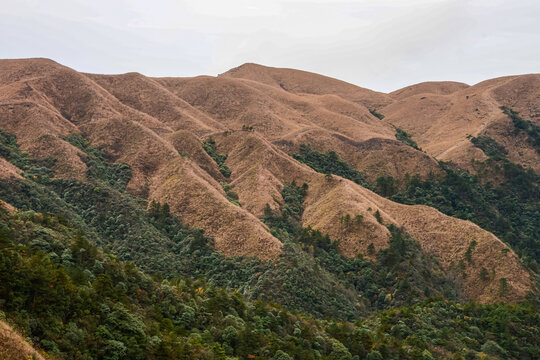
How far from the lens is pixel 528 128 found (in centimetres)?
15888

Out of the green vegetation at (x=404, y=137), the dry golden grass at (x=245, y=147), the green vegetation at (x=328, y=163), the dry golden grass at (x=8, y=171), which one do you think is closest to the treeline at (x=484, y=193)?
the green vegetation at (x=328, y=163)

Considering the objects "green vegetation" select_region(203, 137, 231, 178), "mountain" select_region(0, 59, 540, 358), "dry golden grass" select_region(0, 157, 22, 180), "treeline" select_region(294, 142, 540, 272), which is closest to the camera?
"dry golden grass" select_region(0, 157, 22, 180)

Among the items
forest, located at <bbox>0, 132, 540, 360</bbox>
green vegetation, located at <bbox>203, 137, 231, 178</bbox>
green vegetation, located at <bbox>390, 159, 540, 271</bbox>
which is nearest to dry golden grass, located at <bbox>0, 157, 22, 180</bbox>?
forest, located at <bbox>0, 132, 540, 360</bbox>

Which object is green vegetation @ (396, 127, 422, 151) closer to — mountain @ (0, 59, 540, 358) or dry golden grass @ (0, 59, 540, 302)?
dry golden grass @ (0, 59, 540, 302)

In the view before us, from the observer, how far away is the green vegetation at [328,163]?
122 meters

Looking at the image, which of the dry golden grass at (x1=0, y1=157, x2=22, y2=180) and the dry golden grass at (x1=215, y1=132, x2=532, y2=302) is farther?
the dry golden grass at (x1=215, y1=132, x2=532, y2=302)

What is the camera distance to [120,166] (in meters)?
93.2

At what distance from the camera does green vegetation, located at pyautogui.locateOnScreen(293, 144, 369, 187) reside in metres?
122

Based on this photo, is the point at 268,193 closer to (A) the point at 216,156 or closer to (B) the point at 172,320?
(A) the point at 216,156

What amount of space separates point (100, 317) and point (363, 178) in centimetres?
9984

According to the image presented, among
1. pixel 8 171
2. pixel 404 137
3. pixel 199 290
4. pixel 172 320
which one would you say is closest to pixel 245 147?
pixel 8 171

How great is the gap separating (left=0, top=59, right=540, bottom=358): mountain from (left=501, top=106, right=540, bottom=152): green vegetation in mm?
928

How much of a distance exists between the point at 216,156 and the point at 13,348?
297ft

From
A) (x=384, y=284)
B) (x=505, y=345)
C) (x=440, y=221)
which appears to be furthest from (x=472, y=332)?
(x=440, y=221)
